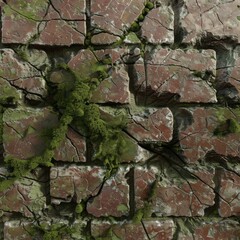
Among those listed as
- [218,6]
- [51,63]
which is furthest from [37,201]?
[218,6]

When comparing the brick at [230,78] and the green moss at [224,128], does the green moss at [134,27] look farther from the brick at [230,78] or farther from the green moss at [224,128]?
the green moss at [224,128]

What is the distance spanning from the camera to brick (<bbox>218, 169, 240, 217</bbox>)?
1.07 metres

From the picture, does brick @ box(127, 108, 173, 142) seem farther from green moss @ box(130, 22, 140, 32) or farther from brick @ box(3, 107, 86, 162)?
green moss @ box(130, 22, 140, 32)

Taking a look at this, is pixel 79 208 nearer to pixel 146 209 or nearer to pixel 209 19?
pixel 146 209

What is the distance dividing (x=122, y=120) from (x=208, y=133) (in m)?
0.28

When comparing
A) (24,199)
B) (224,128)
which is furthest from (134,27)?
(24,199)

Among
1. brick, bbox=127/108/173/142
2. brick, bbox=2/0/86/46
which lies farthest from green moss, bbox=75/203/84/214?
brick, bbox=2/0/86/46

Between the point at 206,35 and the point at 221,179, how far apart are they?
1.53 feet

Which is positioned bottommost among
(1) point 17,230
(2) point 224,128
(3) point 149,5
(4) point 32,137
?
(1) point 17,230

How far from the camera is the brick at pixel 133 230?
106cm

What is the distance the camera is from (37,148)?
105 centimetres

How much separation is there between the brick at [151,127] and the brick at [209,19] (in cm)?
27

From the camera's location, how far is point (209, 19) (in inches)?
42.5

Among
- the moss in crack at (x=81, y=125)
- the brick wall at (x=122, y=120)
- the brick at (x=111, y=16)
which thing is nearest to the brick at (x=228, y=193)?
the brick wall at (x=122, y=120)
